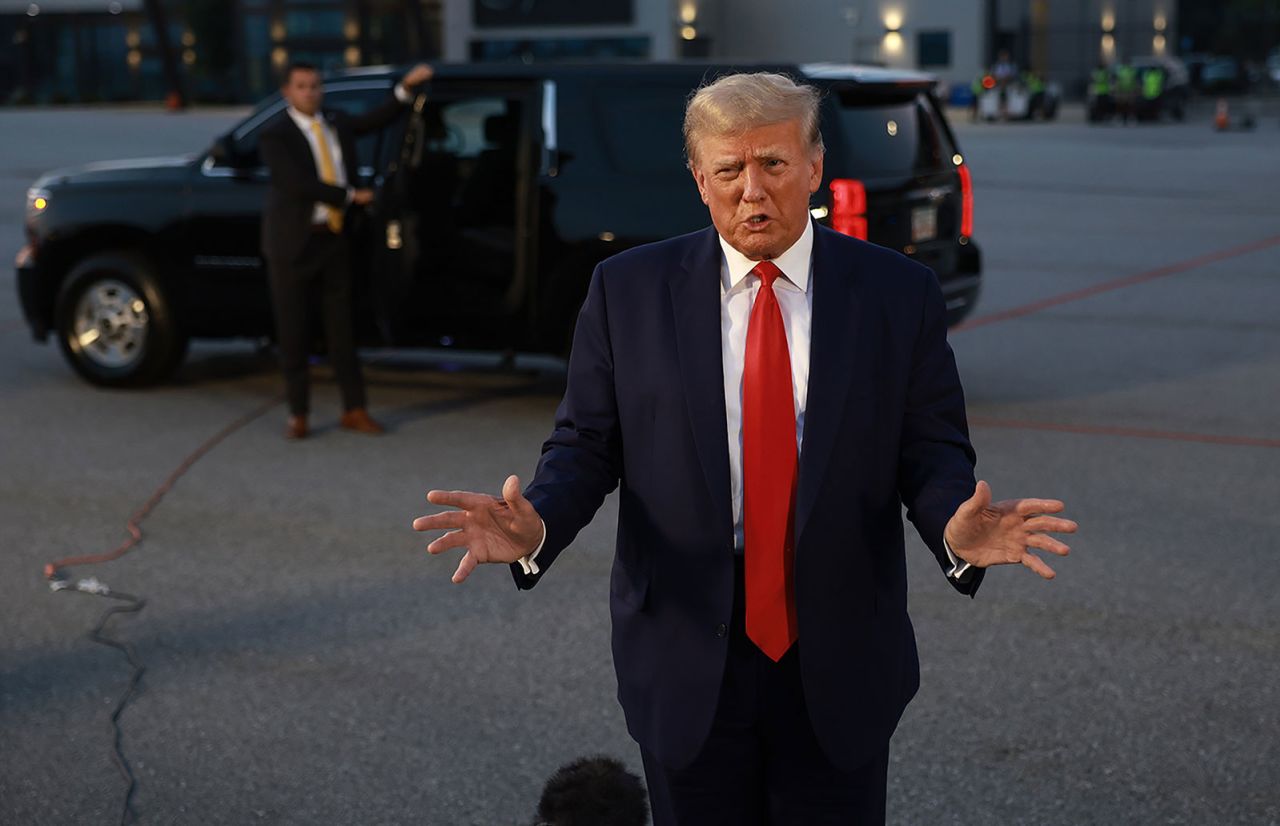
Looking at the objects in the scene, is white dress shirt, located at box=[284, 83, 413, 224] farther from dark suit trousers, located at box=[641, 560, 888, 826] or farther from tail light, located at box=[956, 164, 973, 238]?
dark suit trousers, located at box=[641, 560, 888, 826]

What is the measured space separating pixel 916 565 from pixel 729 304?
12.6ft

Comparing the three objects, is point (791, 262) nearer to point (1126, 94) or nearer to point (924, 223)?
point (924, 223)

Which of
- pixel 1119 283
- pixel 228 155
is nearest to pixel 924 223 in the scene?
pixel 228 155

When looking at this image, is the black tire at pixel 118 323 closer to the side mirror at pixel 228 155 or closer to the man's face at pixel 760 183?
the side mirror at pixel 228 155

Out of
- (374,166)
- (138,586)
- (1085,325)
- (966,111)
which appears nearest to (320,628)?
(138,586)

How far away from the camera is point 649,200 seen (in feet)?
29.1

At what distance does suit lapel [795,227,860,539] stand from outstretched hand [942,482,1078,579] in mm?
241

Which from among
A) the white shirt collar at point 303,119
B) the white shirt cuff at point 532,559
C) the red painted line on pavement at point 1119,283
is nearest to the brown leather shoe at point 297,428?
the white shirt collar at point 303,119

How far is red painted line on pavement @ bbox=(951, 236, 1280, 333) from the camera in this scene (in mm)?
12969

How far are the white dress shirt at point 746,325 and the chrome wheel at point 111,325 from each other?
779 cm

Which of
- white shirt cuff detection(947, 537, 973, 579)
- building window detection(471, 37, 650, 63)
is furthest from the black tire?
building window detection(471, 37, 650, 63)

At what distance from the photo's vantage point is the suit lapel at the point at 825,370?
2.72 m

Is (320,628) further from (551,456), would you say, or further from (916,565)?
(551,456)

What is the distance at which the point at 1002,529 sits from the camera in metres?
2.62
